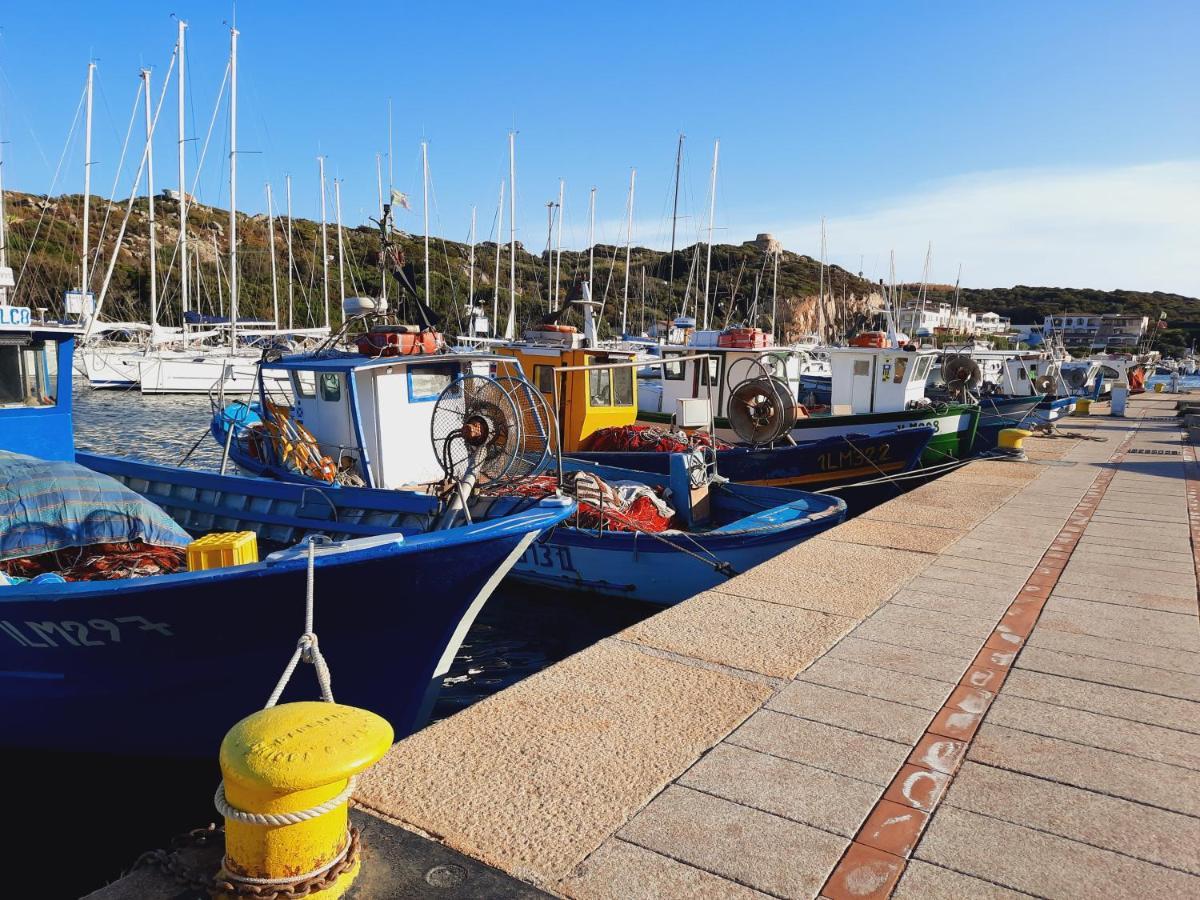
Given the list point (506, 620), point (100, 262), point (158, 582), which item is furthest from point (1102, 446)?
point (100, 262)

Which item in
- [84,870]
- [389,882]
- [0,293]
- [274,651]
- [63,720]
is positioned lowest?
[84,870]

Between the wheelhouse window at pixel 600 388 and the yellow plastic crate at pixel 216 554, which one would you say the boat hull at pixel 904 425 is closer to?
the wheelhouse window at pixel 600 388

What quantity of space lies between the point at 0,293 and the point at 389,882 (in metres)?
9.39

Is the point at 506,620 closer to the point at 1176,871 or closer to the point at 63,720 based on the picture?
the point at 63,720

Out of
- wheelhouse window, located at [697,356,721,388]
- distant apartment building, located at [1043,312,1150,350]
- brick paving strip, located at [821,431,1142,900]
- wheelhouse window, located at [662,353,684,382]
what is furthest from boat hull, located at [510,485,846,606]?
distant apartment building, located at [1043,312,1150,350]

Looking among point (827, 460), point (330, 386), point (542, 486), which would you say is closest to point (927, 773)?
point (542, 486)

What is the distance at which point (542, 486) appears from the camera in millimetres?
8953

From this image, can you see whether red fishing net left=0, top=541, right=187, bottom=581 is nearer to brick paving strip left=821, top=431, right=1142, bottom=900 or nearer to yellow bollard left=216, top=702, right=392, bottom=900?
yellow bollard left=216, top=702, right=392, bottom=900

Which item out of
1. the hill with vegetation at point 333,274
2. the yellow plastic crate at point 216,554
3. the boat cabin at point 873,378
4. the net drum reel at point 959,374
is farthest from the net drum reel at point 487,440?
the hill with vegetation at point 333,274

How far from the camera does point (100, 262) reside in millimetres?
56750

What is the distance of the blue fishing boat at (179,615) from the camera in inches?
199

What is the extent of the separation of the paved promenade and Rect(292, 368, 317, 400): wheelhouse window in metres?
6.20

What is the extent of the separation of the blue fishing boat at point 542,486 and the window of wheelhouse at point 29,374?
1695 mm

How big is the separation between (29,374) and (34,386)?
0.12m
